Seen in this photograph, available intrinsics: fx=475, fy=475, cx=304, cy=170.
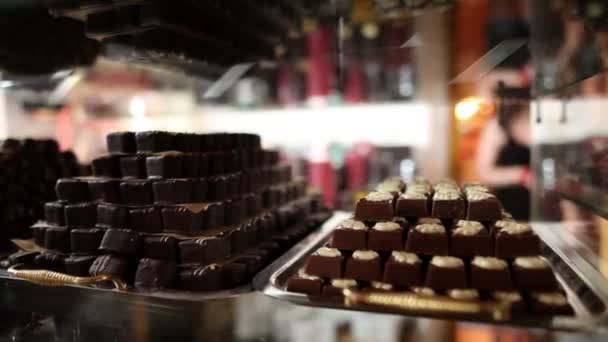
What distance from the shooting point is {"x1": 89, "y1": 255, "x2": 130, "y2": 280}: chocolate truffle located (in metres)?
1.37

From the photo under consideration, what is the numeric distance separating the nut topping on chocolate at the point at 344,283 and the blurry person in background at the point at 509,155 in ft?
4.51

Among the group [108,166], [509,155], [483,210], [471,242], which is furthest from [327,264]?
[509,155]

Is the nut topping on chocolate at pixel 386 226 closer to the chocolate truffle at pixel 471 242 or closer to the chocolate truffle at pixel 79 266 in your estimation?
the chocolate truffle at pixel 471 242

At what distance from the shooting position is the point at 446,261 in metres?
1.15

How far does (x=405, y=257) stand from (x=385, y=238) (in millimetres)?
87

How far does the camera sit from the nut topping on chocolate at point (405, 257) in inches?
46.3

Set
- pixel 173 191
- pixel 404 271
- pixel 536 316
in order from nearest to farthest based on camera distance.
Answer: pixel 536 316, pixel 404 271, pixel 173 191

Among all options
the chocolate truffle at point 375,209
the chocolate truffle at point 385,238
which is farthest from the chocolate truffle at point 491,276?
the chocolate truffle at point 375,209

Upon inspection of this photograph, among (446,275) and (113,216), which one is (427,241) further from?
(113,216)

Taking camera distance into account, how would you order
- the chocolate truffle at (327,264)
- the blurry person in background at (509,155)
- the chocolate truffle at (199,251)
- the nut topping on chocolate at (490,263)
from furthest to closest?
1. the blurry person in background at (509,155)
2. the chocolate truffle at (199,251)
3. the chocolate truffle at (327,264)
4. the nut topping on chocolate at (490,263)

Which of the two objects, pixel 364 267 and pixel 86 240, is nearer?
pixel 364 267

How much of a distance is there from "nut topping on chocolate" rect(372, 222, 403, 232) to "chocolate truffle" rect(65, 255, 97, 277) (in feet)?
2.81

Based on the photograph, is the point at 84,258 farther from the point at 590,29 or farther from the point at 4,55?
the point at 590,29

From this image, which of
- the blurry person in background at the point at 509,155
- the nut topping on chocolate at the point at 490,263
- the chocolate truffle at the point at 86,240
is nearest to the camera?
the nut topping on chocolate at the point at 490,263
